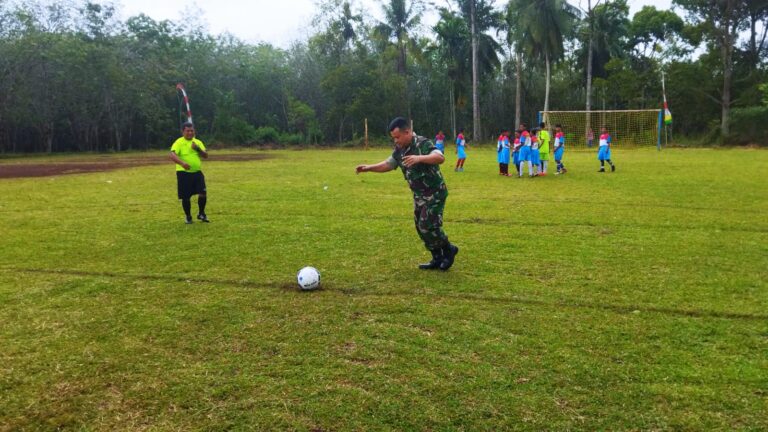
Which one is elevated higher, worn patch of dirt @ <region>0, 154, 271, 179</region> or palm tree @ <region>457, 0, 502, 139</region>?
palm tree @ <region>457, 0, 502, 139</region>

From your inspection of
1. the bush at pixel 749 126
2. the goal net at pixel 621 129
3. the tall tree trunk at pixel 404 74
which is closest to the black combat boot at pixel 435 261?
the goal net at pixel 621 129

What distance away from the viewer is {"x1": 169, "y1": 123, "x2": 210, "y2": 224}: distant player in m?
9.59

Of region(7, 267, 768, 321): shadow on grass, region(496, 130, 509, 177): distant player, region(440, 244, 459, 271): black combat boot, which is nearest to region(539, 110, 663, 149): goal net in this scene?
region(496, 130, 509, 177): distant player

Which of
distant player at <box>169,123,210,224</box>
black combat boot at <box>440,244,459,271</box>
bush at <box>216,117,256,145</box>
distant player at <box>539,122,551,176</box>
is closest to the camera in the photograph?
black combat boot at <box>440,244,459,271</box>

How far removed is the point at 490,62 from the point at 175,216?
4175cm

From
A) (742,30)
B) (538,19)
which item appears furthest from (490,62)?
(742,30)

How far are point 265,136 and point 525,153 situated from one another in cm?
3761

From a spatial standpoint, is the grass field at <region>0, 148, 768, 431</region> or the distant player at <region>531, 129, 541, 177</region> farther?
the distant player at <region>531, 129, 541, 177</region>

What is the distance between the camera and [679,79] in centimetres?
4166

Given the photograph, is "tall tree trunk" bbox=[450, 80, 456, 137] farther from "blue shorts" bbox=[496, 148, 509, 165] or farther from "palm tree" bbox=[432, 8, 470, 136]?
"blue shorts" bbox=[496, 148, 509, 165]

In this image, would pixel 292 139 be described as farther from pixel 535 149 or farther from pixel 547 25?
pixel 535 149

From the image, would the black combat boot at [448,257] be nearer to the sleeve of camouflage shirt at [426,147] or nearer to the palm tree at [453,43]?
the sleeve of camouflage shirt at [426,147]

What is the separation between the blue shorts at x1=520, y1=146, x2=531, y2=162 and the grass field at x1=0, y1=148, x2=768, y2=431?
803cm

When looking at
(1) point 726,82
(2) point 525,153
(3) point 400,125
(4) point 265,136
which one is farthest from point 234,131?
(3) point 400,125
